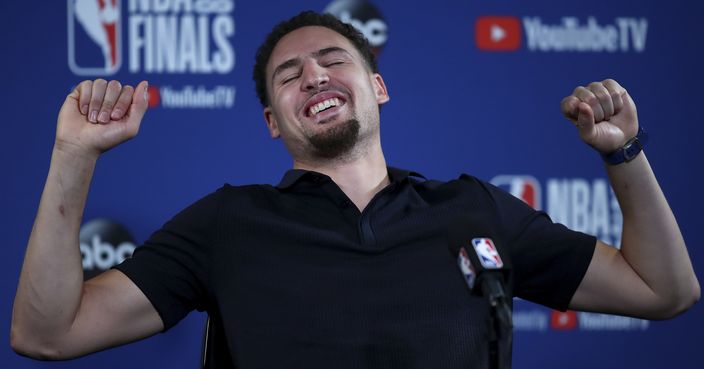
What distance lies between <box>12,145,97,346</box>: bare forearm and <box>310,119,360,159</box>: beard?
0.52 meters

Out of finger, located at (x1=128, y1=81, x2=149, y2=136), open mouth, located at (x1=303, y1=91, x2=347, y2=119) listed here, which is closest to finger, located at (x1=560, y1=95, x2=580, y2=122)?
open mouth, located at (x1=303, y1=91, x2=347, y2=119)

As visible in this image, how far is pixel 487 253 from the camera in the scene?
3.93ft

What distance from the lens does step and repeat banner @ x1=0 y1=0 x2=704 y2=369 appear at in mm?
2494

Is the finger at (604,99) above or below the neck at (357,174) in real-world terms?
above

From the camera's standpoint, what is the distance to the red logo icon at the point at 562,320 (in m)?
2.62

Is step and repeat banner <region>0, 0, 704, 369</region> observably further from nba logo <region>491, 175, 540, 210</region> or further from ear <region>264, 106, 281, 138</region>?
ear <region>264, 106, 281, 138</region>

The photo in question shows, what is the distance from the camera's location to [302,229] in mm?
1818

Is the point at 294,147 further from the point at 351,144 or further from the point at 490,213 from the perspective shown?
the point at 490,213

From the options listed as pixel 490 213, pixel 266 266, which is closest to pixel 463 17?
pixel 490 213

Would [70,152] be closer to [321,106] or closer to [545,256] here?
[321,106]

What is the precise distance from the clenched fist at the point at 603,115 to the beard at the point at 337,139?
0.45 m

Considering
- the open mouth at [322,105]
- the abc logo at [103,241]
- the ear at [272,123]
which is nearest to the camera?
the open mouth at [322,105]

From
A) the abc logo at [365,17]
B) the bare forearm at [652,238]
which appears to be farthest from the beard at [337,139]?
the abc logo at [365,17]

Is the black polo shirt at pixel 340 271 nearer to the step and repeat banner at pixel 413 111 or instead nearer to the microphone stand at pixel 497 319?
the microphone stand at pixel 497 319
